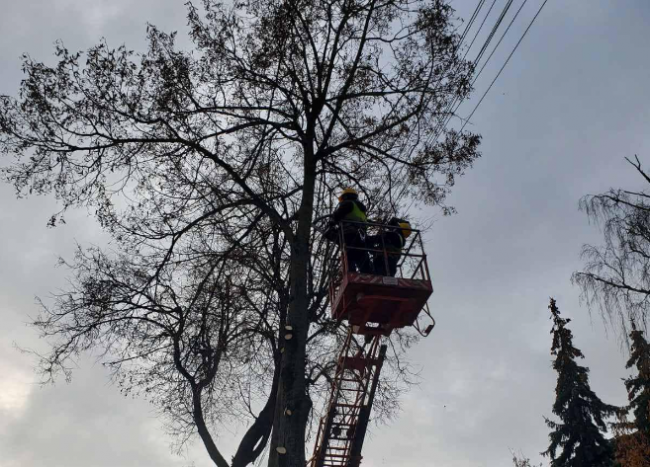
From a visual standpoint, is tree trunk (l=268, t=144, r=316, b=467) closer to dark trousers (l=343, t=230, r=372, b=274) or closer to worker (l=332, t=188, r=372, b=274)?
worker (l=332, t=188, r=372, b=274)

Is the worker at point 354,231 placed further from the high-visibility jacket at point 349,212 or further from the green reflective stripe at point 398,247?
the green reflective stripe at point 398,247

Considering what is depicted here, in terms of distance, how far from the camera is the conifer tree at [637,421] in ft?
66.6

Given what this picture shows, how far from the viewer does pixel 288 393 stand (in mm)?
7449

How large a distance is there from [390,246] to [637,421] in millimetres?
16364

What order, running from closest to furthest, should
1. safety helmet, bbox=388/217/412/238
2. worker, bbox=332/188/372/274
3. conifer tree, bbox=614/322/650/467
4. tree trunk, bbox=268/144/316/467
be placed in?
tree trunk, bbox=268/144/316/467 → worker, bbox=332/188/372/274 → safety helmet, bbox=388/217/412/238 → conifer tree, bbox=614/322/650/467

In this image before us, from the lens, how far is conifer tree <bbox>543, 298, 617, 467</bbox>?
21531mm

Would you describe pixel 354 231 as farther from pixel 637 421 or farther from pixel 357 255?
pixel 637 421

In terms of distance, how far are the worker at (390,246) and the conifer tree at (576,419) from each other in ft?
51.2

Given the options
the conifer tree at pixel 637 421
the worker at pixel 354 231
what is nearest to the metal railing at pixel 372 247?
the worker at pixel 354 231

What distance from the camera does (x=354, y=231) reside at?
9.62 m

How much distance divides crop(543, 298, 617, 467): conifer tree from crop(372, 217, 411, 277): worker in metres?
15.6

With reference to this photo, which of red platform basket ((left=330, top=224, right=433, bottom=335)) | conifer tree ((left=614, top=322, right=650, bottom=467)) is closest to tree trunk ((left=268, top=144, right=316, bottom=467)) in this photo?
red platform basket ((left=330, top=224, right=433, bottom=335))

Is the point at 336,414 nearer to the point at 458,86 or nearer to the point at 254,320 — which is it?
the point at 254,320

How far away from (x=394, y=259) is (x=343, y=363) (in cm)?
308
